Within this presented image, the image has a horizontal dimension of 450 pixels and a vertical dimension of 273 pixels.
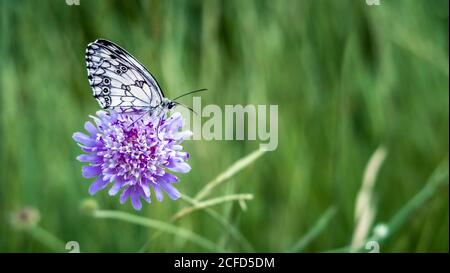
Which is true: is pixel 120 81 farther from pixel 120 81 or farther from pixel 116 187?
pixel 116 187

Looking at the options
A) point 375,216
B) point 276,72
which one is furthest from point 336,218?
point 276,72

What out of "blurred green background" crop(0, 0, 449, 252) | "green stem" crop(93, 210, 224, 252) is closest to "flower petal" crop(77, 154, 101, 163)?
"green stem" crop(93, 210, 224, 252)

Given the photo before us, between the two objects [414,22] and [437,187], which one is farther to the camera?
[414,22]

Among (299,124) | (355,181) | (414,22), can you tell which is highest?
(414,22)

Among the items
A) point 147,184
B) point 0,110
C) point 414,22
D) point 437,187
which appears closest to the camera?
point 147,184

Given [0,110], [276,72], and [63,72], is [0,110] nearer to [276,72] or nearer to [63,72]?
[63,72]

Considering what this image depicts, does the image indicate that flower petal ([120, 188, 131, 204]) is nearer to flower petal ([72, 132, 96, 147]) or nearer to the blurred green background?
flower petal ([72, 132, 96, 147])

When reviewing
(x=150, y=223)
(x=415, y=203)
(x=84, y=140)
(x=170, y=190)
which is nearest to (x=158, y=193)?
(x=170, y=190)

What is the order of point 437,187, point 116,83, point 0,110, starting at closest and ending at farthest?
point 116,83 < point 437,187 < point 0,110
